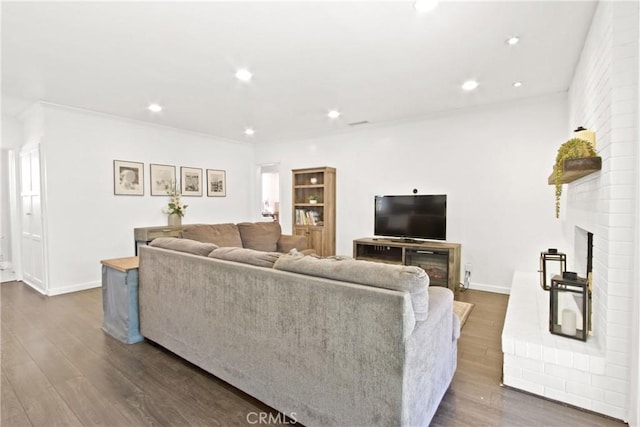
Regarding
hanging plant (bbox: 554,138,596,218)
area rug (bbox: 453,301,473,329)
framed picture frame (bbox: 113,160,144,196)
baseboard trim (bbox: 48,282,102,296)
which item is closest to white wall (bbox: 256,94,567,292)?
area rug (bbox: 453,301,473,329)

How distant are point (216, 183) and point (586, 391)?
581 centimetres

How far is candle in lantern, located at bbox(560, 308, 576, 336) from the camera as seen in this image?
6.61ft

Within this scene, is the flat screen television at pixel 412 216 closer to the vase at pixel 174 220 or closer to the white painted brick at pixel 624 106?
the white painted brick at pixel 624 106

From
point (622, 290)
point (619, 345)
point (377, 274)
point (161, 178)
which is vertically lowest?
point (619, 345)

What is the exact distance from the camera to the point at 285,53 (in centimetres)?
264

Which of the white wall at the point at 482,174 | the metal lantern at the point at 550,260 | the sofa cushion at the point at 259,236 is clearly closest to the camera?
the metal lantern at the point at 550,260

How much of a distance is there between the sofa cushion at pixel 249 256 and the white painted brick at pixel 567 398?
189cm

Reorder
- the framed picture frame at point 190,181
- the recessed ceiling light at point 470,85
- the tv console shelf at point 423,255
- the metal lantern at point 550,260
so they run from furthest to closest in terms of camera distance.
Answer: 1. the framed picture frame at point 190,181
2. the tv console shelf at point 423,255
3. the recessed ceiling light at point 470,85
4. the metal lantern at point 550,260

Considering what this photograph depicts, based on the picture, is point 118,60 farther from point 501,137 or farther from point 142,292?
point 501,137

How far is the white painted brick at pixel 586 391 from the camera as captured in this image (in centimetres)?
178

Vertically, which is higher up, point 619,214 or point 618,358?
point 619,214

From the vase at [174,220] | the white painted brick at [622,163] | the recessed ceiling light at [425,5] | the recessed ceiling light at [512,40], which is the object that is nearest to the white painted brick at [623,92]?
the white painted brick at [622,163]

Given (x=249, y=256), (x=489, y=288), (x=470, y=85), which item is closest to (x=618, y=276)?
(x=249, y=256)

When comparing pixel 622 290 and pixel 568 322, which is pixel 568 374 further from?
pixel 622 290
